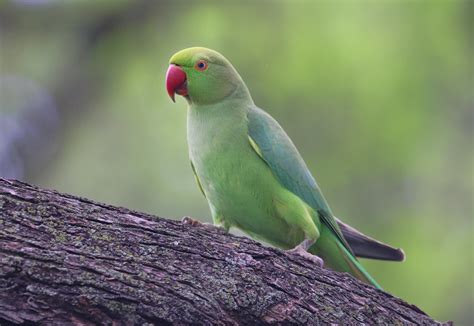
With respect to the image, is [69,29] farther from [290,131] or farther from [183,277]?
[183,277]

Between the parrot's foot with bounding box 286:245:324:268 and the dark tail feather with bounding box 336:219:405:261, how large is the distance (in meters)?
→ 0.53

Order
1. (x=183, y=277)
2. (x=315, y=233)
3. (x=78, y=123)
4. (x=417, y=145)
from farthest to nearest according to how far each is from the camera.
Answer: (x=78, y=123)
(x=417, y=145)
(x=315, y=233)
(x=183, y=277)

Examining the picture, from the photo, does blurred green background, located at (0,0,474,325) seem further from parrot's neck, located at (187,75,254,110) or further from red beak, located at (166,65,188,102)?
red beak, located at (166,65,188,102)

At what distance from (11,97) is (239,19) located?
3.99 m

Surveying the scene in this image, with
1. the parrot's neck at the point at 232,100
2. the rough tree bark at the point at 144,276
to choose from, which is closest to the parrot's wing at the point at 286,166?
the parrot's neck at the point at 232,100

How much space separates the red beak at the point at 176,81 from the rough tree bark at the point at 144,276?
67.0 inches

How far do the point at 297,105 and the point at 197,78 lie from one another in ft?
17.6

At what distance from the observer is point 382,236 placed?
371 inches

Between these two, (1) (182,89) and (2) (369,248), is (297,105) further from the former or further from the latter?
(2) (369,248)

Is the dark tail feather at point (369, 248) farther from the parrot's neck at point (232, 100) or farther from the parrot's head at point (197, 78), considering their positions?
the parrot's head at point (197, 78)

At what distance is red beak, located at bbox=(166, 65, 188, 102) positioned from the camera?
4.71 metres

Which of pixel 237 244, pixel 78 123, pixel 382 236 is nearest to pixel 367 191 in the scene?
pixel 382 236

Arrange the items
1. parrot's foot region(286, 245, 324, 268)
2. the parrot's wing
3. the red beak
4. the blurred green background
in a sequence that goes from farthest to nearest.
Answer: the blurred green background, the red beak, the parrot's wing, parrot's foot region(286, 245, 324, 268)

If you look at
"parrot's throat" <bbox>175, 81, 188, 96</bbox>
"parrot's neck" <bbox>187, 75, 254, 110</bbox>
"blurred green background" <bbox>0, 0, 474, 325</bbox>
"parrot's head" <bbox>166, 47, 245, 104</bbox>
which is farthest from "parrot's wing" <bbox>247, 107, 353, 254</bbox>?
"blurred green background" <bbox>0, 0, 474, 325</bbox>
